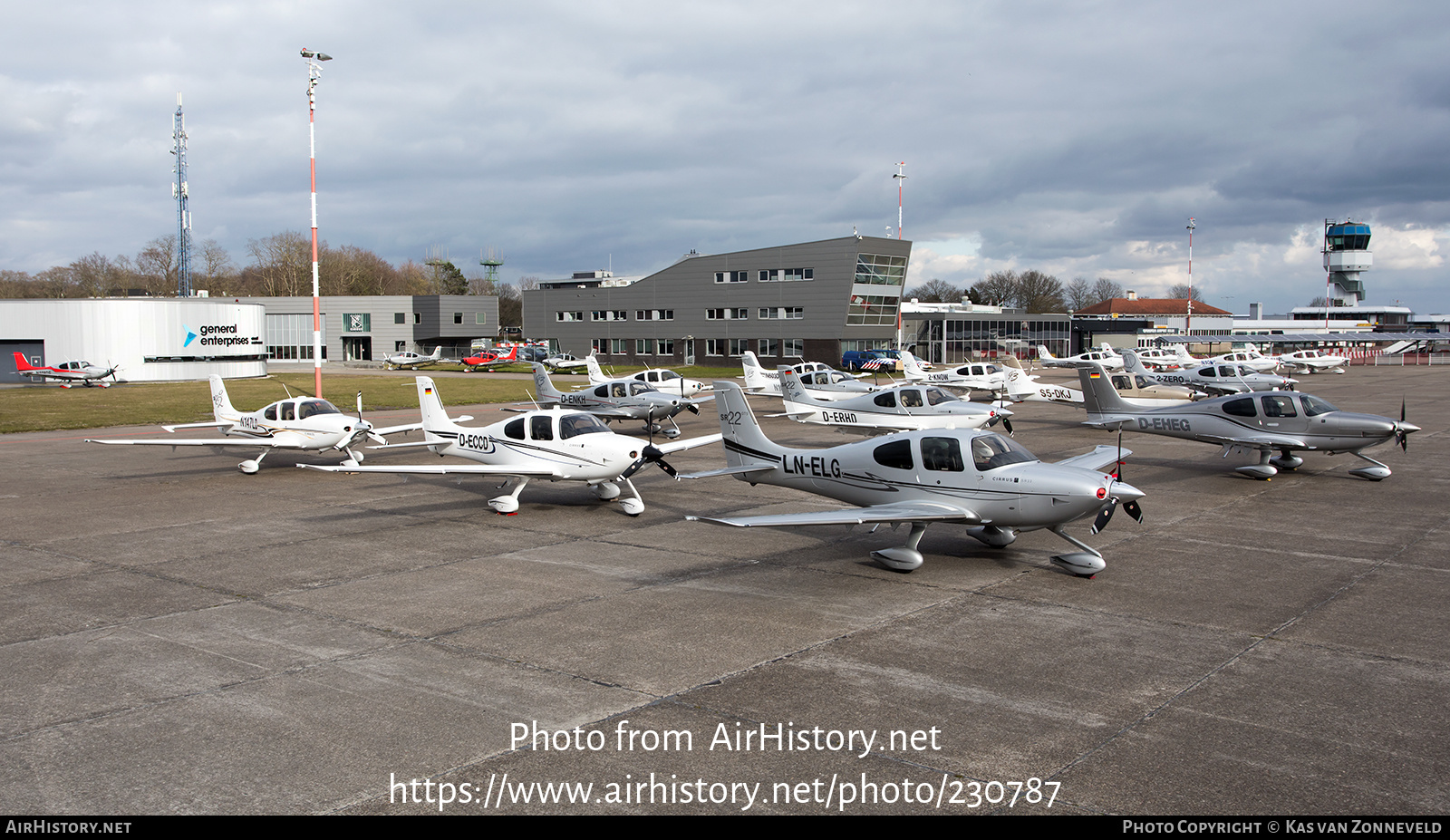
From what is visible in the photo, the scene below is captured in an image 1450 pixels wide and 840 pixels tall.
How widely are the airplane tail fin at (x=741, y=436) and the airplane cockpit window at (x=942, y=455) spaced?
2.89 m

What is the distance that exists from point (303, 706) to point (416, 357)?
275 ft

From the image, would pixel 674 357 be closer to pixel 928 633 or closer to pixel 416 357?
pixel 416 357

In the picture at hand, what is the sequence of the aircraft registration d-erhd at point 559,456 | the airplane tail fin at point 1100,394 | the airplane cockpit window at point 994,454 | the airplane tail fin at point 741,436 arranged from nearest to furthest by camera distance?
the airplane cockpit window at point 994,454, the airplane tail fin at point 741,436, the aircraft registration d-erhd at point 559,456, the airplane tail fin at point 1100,394

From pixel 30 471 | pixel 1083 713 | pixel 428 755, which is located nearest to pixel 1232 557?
pixel 1083 713

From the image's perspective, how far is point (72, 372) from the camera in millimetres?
55500

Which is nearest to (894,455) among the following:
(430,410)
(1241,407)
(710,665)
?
(710,665)

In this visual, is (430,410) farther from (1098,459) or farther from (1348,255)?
(1348,255)

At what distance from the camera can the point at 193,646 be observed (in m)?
9.32

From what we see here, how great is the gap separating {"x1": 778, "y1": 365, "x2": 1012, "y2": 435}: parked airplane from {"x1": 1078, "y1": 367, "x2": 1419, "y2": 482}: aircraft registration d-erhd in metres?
4.47

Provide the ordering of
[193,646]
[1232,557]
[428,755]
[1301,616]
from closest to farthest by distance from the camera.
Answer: [428,755] < [193,646] < [1301,616] < [1232,557]

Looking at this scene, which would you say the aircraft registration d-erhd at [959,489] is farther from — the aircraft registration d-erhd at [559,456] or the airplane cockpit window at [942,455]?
the aircraft registration d-erhd at [559,456]

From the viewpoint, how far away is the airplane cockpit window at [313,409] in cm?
2238

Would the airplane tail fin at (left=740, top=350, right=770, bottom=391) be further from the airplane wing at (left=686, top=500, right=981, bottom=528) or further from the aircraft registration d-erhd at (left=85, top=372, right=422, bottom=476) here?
the airplane wing at (left=686, top=500, right=981, bottom=528)

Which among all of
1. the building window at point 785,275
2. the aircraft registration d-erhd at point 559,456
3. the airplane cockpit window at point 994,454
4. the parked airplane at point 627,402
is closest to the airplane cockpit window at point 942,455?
the airplane cockpit window at point 994,454
